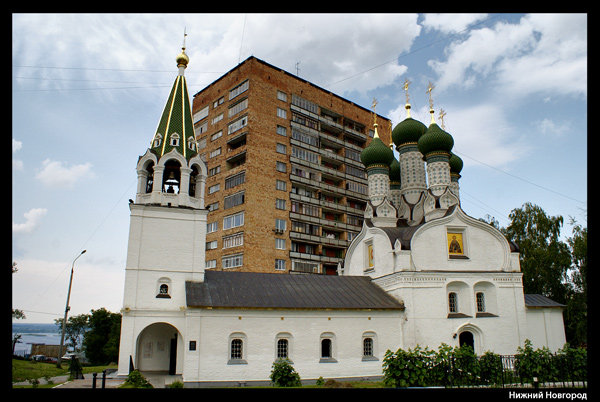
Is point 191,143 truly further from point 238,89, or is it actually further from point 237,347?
point 238,89

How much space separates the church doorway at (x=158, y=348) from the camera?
2048cm

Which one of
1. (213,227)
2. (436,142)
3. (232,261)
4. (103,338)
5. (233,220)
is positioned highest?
(436,142)

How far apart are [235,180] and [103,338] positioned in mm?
17283

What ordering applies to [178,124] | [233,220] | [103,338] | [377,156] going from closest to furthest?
1. [178,124]
2. [377,156]
3. [103,338]
4. [233,220]

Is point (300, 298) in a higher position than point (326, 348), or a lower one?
higher

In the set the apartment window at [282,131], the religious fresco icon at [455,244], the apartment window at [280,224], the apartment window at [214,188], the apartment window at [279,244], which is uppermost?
the apartment window at [282,131]

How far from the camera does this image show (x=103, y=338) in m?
36.0

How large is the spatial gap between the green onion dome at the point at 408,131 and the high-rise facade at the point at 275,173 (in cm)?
1409

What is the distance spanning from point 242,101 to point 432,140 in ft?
69.4

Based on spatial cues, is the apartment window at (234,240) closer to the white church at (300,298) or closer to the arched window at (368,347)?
the white church at (300,298)

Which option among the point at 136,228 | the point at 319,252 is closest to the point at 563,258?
the point at 319,252

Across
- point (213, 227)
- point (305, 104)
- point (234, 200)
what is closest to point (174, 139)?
point (234, 200)

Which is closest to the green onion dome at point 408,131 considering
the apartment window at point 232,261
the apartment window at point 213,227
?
the apartment window at point 232,261

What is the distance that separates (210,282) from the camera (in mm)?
20828
